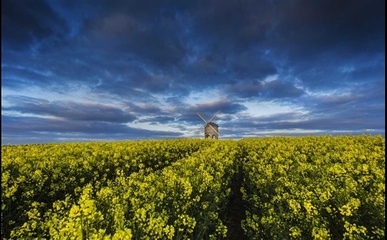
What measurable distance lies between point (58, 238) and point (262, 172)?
800 cm

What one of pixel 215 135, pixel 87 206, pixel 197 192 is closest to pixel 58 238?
pixel 87 206

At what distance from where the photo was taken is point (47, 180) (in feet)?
37.7

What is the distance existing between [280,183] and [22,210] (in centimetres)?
964

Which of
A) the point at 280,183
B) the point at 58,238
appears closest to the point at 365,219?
the point at 280,183

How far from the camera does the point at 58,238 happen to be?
521 cm

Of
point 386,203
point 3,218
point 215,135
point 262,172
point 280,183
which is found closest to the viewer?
point 386,203

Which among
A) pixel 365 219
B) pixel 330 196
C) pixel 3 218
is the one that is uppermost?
pixel 330 196

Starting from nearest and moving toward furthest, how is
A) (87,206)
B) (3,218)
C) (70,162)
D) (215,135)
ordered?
(87,206) < (3,218) < (70,162) < (215,135)

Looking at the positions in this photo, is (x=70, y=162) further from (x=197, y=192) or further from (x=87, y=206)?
(x=87, y=206)

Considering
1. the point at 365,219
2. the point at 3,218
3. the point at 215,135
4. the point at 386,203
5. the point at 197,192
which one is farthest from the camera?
the point at 215,135

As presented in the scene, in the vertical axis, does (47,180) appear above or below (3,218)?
above

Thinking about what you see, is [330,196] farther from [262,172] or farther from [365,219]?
[262,172]

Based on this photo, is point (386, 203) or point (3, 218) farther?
point (3, 218)

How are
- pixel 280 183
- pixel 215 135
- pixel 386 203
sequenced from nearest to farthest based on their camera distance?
pixel 386 203, pixel 280 183, pixel 215 135
